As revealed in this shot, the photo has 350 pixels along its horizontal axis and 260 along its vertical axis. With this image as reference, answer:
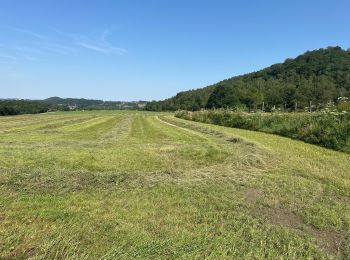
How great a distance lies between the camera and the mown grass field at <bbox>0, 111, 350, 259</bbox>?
166 inches

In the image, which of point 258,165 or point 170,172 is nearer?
point 170,172

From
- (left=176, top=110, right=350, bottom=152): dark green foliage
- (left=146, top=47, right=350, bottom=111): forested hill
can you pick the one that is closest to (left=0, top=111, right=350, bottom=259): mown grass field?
(left=176, top=110, right=350, bottom=152): dark green foliage

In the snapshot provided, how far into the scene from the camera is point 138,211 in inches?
226

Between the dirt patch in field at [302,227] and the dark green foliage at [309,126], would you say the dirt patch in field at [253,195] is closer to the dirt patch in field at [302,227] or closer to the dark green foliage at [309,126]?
the dirt patch in field at [302,227]

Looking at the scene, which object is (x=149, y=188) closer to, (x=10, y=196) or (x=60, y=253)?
(x=10, y=196)

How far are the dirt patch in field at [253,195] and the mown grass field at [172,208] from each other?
0.02m

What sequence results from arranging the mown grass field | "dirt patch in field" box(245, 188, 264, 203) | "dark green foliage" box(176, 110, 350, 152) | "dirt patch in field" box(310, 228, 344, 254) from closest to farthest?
1. the mown grass field
2. "dirt patch in field" box(310, 228, 344, 254)
3. "dirt patch in field" box(245, 188, 264, 203)
4. "dark green foliage" box(176, 110, 350, 152)

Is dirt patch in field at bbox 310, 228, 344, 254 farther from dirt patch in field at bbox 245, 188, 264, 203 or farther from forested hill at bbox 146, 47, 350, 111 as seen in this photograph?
forested hill at bbox 146, 47, 350, 111

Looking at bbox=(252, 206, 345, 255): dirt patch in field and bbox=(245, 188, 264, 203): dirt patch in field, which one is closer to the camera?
bbox=(252, 206, 345, 255): dirt patch in field

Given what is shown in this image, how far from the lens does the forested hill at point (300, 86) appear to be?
2842 inches

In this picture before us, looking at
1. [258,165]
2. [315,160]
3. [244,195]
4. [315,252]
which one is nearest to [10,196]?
[244,195]

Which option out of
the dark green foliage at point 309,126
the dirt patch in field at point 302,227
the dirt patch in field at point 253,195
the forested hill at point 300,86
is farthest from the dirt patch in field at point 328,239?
the forested hill at point 300,86

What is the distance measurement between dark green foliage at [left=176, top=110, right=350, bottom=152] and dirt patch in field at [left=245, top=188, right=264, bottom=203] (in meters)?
7.21

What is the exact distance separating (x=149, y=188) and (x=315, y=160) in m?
5.91
